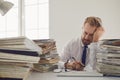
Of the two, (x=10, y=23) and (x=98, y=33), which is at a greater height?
(x=10, y=23)

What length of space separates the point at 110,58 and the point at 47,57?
48 cm

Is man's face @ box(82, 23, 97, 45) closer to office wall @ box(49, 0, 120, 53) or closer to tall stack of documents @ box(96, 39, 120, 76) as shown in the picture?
tall stack of documents @ box(96, 39, 120, 76)

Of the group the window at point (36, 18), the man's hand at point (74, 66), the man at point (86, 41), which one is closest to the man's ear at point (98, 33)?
the man at point (86, 41)

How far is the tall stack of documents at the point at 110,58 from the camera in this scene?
106 cm

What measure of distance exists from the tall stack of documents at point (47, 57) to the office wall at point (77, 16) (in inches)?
87.9

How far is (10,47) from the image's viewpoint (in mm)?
862

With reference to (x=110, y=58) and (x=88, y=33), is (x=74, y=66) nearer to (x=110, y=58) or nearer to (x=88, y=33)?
(x=110, y=58)

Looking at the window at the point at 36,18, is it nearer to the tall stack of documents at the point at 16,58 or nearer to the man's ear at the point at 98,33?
the man's ear at the point at 98,33

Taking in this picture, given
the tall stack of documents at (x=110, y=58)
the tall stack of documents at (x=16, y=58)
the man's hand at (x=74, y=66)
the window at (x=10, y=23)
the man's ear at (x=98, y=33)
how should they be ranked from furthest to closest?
the window at (x=10, y=23) < the man's ear at (x=98, y=33) < the man's hand at (x=74, y=66) < the tall stack of documents at (x=110, y=58) < the tall stack of documents at (x=16, y=58)

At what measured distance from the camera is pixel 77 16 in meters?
3.82

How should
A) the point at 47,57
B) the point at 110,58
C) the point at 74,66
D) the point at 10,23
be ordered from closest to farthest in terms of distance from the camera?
the point at 110,58, the point at 47,57, the point at 74,66, the point at 10,23

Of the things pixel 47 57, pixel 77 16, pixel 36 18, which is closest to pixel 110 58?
pixel 47 57

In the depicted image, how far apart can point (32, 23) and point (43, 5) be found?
0.44 metres

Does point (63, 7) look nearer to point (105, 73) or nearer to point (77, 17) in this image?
point (77, 17)
